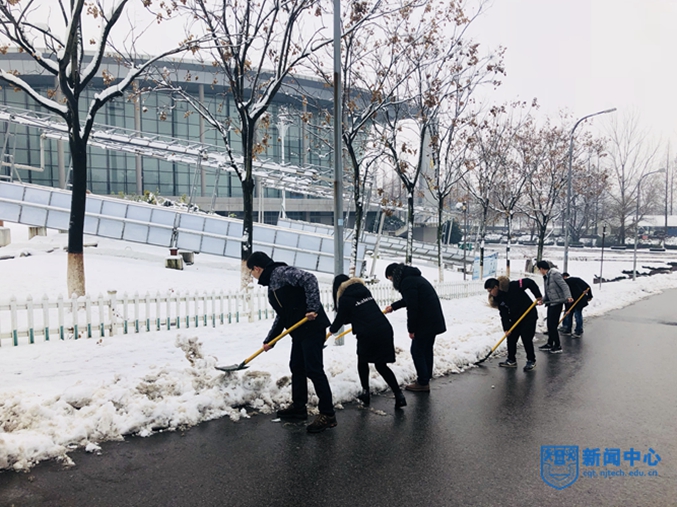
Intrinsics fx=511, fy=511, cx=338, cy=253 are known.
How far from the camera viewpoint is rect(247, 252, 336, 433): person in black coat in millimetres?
5348

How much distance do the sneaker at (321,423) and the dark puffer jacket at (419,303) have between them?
1.77m

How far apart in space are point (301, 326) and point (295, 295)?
0.34 metres

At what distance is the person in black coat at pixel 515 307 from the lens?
8391 mm

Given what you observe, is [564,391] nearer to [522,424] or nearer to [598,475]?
[522,424]

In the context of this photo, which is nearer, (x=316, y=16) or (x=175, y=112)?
(x=316, y=16)

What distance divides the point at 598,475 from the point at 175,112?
163 feet

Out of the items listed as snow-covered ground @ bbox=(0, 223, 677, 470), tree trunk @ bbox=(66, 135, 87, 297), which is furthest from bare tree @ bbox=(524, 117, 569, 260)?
tree trunk @ bbox=(66, 135, 87, 297)

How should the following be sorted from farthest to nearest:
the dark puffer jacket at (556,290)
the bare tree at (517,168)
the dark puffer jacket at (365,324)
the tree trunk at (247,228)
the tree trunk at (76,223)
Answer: the bare tree at (517,168), the tree trunk at (247,228), the tree trunk at (76,223), the dark puffer jacket at (556,290), the dark puffer jacket at (365,324)

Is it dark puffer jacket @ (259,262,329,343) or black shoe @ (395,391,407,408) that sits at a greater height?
dark puffer jacket @ (259,262,329,343)

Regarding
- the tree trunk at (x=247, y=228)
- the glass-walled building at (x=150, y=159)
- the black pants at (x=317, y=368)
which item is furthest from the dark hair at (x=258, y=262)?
the glass-walled building at (x=150, y=159)

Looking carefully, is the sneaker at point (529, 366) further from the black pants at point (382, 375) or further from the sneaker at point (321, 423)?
the sneaker at point (321, 423)

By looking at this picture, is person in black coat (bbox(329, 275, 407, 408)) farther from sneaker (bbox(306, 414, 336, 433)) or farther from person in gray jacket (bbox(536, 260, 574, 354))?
person in gray jacket (bbox(536, 260, 574, 354))

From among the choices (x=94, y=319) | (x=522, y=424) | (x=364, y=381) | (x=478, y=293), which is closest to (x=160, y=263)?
(x=94, y=319)

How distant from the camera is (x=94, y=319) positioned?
9.27 meters
